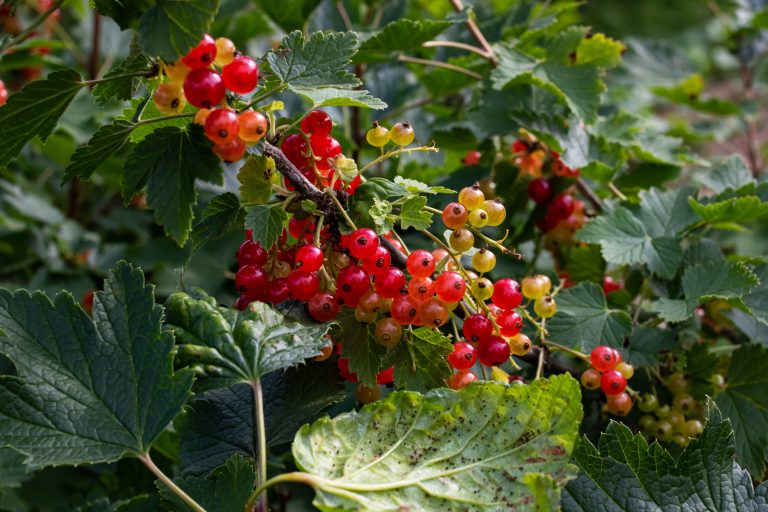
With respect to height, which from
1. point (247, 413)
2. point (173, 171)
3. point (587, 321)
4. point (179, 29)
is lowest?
point (587, 321)

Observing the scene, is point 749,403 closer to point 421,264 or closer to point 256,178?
point 421,264

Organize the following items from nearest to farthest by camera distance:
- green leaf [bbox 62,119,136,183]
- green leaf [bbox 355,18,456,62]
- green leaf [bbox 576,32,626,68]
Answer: green leaf [bbox 62,119,136,183] → green leaf [bbox 355,18,456,62] → green leaf [bbox 576,32,626,68]

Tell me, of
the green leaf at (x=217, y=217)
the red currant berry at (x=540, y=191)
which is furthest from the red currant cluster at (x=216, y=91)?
→ the red currant berry at (x=540, y=191)

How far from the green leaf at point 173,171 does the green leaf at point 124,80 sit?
0.29ft

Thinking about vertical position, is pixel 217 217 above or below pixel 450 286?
above

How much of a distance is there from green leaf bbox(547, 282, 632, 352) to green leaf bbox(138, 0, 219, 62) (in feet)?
2.15

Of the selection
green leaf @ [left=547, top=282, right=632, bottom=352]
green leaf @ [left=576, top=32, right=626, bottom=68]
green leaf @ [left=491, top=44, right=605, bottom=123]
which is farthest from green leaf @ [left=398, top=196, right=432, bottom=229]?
green leaf @ [left=576, top=32, right=626, bottom=68]

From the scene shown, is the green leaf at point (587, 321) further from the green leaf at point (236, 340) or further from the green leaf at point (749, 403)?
the green leaf at point (236, 340)

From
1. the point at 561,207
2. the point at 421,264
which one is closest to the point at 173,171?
the point at 421,264

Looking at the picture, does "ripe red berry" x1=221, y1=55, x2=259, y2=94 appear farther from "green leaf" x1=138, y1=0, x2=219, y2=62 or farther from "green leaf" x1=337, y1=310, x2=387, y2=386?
"green leaf" x1=337, y1=310, x2=387, y2=386

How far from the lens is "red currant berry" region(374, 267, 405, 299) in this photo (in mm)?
838

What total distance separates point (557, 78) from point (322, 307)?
29.5 inches

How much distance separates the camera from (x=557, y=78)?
137 cm

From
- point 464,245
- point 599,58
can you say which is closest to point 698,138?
point 599,58
